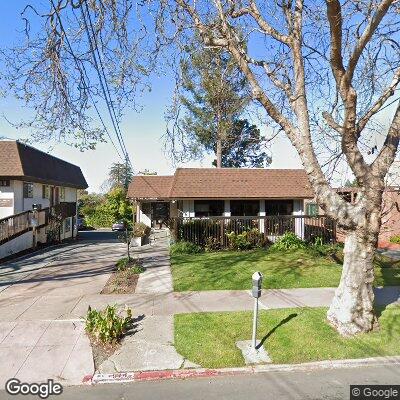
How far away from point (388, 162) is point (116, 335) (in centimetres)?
594

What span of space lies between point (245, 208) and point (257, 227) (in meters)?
2.96

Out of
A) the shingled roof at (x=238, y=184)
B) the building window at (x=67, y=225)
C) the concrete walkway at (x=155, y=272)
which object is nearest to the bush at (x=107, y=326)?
the concrete walkway at (x=155, y=272)

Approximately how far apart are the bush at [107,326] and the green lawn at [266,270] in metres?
3.39

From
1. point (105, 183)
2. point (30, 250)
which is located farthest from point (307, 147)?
point (105, 183)

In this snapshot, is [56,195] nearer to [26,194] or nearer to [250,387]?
[26,194]

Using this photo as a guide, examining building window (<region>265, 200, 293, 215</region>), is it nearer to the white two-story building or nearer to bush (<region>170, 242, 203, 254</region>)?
bush (<region>170, 242, 203, 254</region>)

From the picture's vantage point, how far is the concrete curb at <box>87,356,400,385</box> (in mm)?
5543

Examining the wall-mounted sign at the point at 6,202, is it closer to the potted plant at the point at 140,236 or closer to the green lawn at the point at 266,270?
the potted plant at the point at 140,236

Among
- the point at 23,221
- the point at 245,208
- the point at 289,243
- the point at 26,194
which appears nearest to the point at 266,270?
the point at 289,243

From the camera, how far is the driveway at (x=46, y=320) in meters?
5.81

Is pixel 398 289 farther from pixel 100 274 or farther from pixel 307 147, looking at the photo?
pixel 100 274

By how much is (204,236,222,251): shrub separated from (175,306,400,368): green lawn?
9.93m

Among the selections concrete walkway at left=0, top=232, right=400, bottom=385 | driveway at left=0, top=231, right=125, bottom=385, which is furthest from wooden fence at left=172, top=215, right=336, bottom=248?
driveway at left=0, top=231, right=125, bottom=385

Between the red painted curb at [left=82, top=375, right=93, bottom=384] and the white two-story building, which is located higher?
the white two-story building
